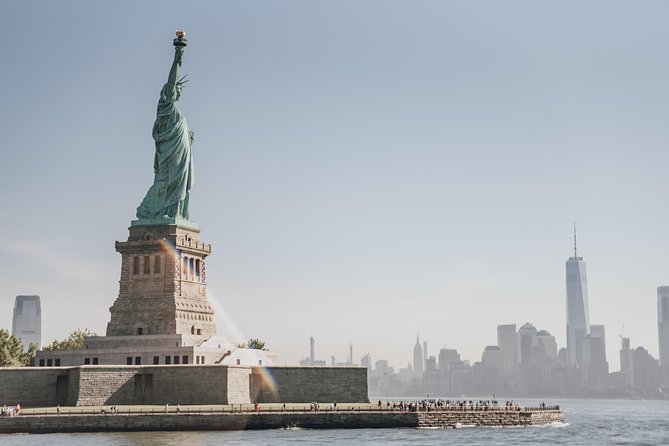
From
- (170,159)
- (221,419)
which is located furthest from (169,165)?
(221,419)

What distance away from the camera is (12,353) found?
114750mm

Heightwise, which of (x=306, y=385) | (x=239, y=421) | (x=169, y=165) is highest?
(x=169, y=165)

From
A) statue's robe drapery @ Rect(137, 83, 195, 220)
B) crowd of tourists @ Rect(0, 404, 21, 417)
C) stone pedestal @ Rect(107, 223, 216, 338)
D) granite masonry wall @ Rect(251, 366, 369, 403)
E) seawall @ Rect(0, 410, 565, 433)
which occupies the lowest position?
seawall @ Rect(0, 410, 565, 433)

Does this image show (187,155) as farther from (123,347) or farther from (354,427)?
(354,427)

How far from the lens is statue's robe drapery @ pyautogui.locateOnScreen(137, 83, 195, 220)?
102500mm

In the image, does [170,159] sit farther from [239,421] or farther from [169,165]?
[239,421]

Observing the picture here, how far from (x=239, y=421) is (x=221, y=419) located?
1582mm

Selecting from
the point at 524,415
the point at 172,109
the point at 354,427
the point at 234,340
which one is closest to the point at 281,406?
the point at 354,427

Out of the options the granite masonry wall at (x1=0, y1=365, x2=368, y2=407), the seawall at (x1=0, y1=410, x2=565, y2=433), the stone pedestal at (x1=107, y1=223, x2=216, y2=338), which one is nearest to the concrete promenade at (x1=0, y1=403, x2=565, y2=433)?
the seawall at (x1=0, y1=410, x2=565, y2=433)

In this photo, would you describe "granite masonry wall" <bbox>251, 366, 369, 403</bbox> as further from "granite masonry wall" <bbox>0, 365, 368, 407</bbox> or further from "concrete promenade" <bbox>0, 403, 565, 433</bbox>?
"granite masonry wall" <bbox>0, 365, 368, 407</bbox>

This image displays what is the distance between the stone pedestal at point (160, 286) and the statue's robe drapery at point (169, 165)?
195 cm

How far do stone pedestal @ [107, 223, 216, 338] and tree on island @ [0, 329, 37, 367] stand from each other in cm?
1969

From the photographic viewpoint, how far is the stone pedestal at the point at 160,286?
97.4 m

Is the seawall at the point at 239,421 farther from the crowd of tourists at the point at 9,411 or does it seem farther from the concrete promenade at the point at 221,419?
the crowd of tourists at the point at 9,411
